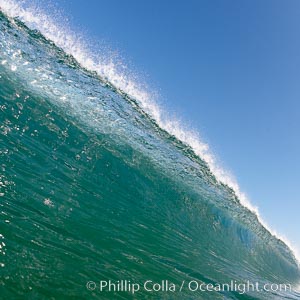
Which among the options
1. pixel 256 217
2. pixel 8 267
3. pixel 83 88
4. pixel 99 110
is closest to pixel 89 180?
pixel 8 267

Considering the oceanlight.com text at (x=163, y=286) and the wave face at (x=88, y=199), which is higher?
the wave face at (x=88, y=199)

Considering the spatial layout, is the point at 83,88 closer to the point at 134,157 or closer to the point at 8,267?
the point at 134,157

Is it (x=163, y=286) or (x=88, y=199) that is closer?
(x=163, y=286)

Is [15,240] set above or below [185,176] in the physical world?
below

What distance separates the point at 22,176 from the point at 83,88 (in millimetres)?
12964

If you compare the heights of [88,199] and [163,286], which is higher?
[88,199]

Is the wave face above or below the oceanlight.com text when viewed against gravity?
above

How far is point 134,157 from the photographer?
43.6 ft

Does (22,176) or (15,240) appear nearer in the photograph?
(15,240)

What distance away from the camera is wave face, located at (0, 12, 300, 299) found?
4236 millimetres

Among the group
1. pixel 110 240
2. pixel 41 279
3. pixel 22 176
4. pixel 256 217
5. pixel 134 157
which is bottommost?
pixel 41 279

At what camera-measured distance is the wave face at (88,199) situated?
13.9 ft

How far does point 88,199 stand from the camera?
7.24 m

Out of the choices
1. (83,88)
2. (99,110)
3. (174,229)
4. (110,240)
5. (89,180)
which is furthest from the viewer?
(83,88)
